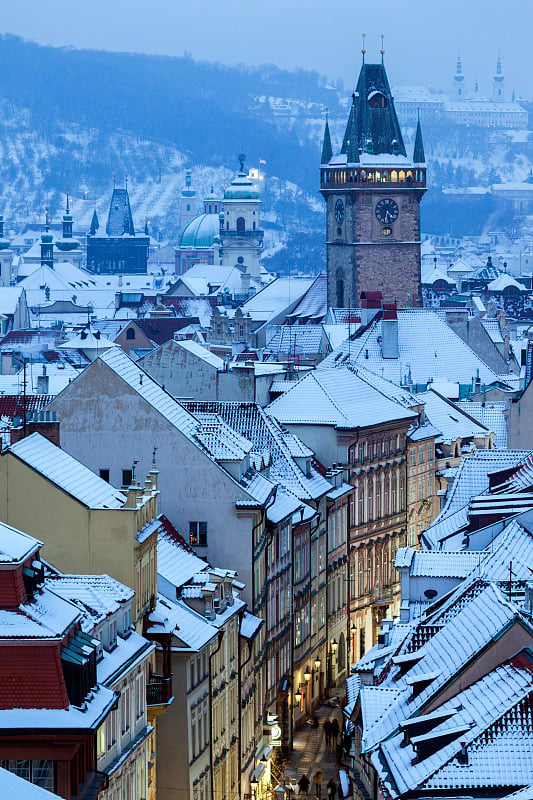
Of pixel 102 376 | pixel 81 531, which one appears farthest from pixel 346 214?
pixel 81 531

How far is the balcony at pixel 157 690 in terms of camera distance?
143 ft

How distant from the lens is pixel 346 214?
155 metres

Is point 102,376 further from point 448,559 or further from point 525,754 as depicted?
point 525,754

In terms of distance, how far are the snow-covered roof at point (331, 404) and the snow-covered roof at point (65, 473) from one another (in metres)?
32.2

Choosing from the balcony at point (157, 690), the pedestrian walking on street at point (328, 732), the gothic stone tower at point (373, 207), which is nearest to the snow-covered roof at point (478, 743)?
the balcony at point (157, 690)

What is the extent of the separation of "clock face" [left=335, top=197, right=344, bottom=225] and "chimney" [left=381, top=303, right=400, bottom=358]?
4266 centimetres

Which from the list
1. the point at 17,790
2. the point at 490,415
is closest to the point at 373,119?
the point at 490,415

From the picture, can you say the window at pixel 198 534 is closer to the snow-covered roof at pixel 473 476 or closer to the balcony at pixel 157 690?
the snow-covered roof at pixel 473 476

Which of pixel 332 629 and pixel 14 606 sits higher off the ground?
pixel 14 606

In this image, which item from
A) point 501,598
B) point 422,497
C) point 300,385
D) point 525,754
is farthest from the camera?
point 422,497

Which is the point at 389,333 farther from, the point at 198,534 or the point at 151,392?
the point at 198,534

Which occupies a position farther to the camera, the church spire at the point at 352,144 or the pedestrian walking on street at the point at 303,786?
the church spire at the point at 352,144

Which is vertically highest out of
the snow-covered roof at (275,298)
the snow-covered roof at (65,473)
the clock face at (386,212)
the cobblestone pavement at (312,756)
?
the clock face at (386,212)

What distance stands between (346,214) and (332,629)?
8131cm
